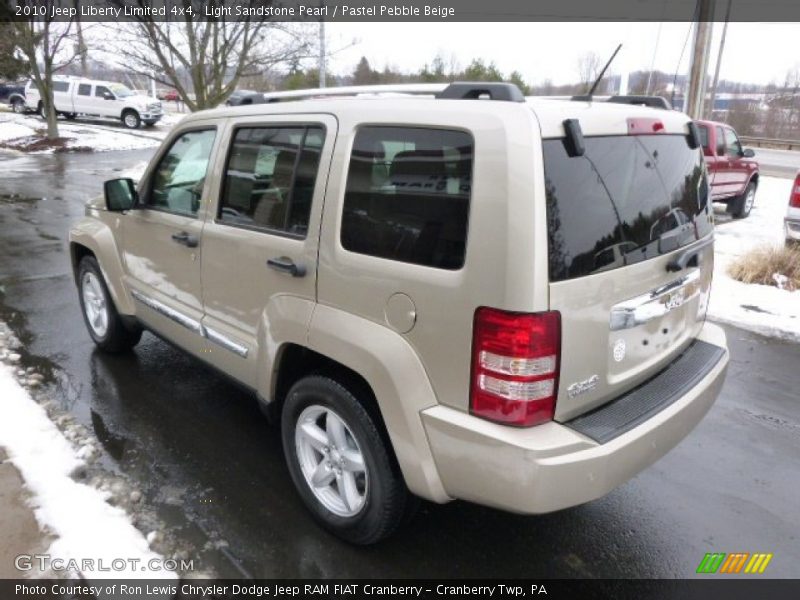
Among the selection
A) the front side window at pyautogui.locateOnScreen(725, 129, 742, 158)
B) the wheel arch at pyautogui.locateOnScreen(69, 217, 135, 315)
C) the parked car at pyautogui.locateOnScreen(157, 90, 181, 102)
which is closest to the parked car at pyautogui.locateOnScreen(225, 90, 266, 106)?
the wheel arch at pyautogui.locateOnScreen(69, 217, 135, 315)

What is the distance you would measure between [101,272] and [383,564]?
304 cm

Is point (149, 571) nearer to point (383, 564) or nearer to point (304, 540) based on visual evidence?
point (304, 540)

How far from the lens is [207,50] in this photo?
13.4m

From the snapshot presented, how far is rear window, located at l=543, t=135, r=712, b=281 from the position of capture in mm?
2082

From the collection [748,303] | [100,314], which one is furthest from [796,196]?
[100,314]

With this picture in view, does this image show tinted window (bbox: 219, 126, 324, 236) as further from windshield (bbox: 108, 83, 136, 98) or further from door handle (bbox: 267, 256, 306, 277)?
windshield (bbox: 108, 83, 136, 98)

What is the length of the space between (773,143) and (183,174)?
1638 inches

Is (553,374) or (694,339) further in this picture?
(694,339)

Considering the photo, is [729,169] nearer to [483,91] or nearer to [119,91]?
[483,91]

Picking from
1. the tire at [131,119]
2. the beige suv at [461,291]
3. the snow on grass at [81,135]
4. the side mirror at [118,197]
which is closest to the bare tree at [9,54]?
the snow on grass at [81,135]

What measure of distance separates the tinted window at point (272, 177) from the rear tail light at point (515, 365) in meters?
1.03

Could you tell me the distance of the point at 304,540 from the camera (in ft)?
8.95

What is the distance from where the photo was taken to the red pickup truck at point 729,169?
1158cm

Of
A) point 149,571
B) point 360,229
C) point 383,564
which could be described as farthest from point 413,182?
point 149,571
